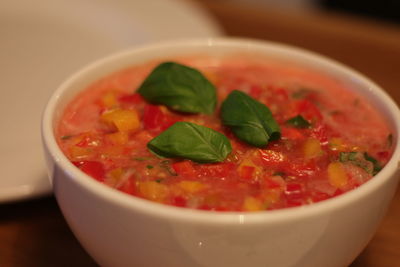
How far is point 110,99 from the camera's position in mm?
1813

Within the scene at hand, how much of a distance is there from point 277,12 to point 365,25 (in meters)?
0.53

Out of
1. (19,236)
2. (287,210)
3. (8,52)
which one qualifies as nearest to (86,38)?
(8,52)

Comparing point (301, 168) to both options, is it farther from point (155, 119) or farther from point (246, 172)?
point (155, 119)

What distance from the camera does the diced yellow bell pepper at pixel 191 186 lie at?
1.38 meters

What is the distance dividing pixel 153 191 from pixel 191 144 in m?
0.19

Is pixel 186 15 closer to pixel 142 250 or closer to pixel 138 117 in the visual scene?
pixel 138 117

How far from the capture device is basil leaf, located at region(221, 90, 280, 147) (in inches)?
61.0

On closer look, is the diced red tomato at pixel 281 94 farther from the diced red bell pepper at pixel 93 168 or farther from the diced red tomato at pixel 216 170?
the diced red bell pepper at pixel 93 168

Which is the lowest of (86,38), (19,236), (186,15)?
(19,236)

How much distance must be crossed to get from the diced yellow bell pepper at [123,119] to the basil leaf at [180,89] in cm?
12

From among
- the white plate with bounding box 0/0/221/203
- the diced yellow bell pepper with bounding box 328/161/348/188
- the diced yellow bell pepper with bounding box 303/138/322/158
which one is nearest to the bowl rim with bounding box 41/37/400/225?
the diced yellow bell pepper with bounding box 328/161/348/188

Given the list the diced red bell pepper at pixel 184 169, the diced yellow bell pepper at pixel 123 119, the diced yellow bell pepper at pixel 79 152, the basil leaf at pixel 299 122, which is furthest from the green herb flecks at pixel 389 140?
the diced yellow bell pepper at pixel 79 152

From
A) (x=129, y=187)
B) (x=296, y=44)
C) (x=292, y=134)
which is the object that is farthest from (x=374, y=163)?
(x=296, y=44)

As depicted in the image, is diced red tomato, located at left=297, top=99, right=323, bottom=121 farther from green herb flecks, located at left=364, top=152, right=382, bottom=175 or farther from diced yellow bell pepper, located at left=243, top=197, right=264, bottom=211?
diced yellow bell pepper, located at left=243, top=197, right=264, bottom=211
